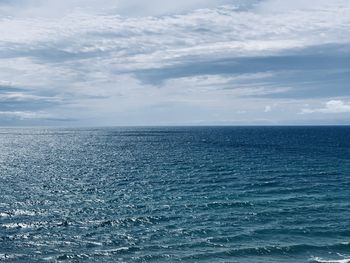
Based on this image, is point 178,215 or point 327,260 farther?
point 178,215

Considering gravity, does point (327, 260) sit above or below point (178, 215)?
below

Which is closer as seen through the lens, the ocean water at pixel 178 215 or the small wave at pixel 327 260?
the small wave at pixel 327 260

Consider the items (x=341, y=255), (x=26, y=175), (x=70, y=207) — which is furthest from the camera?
(x=26, y=175)

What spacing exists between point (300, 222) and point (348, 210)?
36.6ft

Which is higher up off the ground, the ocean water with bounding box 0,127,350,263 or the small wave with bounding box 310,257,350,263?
the ocean water with bounding box 0,127,350,263

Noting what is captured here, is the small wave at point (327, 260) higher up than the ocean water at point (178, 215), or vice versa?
the ocean water at point (178, 215)

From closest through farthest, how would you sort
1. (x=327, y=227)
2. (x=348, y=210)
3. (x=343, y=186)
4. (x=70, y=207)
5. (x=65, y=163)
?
1. (x=327, y=227)
2. (x=348, y=210)
3. (x=70, y=207)
4. (x=343, y=186)
5. (x=65, y=163)

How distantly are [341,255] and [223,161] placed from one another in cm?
7600

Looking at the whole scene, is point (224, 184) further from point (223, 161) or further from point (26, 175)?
point (26, 175)

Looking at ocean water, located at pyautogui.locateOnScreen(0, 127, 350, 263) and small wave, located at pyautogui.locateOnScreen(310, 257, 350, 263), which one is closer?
small wave, located at pyautogui.locateOnScreen(310, 257, 350, 263)

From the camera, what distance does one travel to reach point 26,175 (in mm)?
100625

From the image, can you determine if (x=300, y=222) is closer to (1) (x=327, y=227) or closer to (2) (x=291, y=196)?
(1) (x=327, y=227)

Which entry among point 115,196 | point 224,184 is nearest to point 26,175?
point 115,196

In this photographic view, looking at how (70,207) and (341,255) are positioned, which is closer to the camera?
(341,255)
